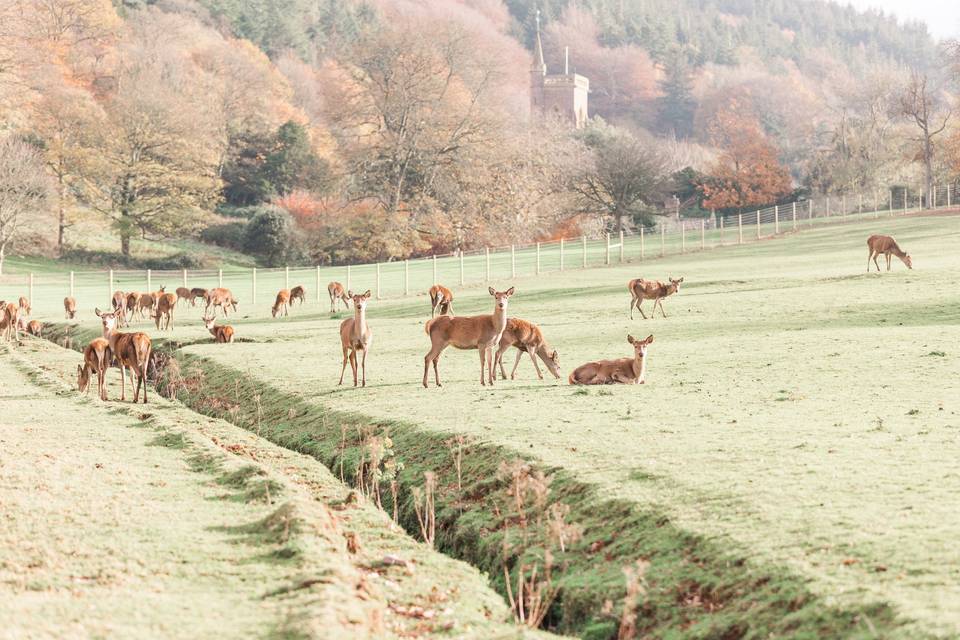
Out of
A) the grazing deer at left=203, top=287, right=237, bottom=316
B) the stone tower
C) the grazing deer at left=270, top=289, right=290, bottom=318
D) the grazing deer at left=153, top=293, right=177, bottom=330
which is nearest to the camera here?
the grazing deer at left=153, top=293, right=177, bottom=330

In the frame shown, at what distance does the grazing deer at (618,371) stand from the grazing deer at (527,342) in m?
0.98

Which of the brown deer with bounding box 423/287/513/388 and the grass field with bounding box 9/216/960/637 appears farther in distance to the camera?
the brown deer with bounding box 423/287/513/388

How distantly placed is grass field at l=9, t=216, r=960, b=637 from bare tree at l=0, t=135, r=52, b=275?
34.1 meters

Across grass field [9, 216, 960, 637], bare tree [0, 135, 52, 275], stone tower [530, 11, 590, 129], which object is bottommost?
grass field [9, 216, 960, 637]

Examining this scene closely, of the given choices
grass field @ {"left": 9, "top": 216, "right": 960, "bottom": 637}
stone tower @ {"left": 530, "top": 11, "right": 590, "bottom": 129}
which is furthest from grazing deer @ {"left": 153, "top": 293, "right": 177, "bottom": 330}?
stone tower @ {"left": 530, "top": 11, "right": 590, "bottom": 129}

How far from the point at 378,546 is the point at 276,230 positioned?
66.4m

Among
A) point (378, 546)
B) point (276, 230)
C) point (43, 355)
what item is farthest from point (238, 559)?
point (276, 230)

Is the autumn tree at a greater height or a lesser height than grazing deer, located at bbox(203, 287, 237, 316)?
greater

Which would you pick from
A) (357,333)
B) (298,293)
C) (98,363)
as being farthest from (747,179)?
(98,363)

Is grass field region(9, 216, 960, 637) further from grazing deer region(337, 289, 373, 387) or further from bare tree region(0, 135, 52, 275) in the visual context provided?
bare tree region(0, 135, 52, 275)

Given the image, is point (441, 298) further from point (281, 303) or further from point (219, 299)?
point (219, 299)

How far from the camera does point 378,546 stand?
11.2 meters

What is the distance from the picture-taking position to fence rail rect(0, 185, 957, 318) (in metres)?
51.7

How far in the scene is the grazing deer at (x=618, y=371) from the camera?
1866 centimetres
